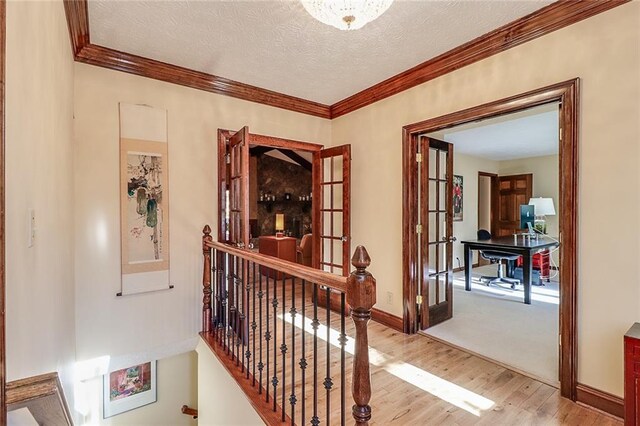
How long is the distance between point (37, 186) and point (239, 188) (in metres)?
1.75

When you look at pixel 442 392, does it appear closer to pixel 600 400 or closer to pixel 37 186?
pixel 600 400

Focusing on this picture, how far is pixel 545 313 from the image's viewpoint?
396 cm

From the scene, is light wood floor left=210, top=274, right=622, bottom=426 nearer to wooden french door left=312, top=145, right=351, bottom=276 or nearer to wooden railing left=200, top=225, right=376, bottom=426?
wooden railing left=200, top=225, right=376, bottom=426

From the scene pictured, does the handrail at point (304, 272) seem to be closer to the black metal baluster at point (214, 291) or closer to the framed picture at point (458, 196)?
the black metal baluster at point (214, 291)

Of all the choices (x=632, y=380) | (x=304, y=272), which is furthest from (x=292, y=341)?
(x=632, y=380)

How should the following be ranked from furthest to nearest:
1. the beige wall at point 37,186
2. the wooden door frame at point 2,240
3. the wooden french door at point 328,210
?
the wooden french door at point 328,210, the beige wall at point 37,186, the wooden door frame at point 2,240

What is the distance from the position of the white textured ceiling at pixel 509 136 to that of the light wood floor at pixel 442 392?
2.41 m

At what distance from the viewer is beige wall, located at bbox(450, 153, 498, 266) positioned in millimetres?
6832

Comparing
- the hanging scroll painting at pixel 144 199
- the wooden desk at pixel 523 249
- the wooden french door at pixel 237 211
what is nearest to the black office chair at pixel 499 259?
the wooden desk at pixel 523 249

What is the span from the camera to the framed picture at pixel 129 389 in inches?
131

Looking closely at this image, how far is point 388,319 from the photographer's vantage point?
11.3ft

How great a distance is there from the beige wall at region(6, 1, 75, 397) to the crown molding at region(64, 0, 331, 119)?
0.63 ft

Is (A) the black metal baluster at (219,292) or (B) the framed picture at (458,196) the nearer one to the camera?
(A) the black metal baluster at (219,292)

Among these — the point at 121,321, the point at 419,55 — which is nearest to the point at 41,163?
the point at 121,321
